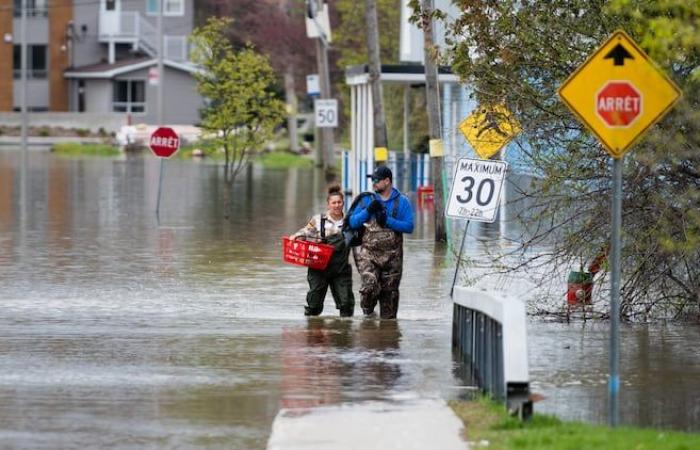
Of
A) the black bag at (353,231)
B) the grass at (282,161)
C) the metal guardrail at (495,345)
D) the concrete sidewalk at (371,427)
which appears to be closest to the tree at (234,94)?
the black bag at (353,231)

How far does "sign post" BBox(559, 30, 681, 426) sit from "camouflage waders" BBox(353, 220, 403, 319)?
5886 mm

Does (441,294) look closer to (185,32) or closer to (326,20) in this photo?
(326,20)

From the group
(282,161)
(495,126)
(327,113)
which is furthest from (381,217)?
(282,161)

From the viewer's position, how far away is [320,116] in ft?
142

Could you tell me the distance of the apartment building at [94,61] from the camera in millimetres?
83375

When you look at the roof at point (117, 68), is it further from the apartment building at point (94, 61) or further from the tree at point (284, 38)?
the tree at point (284, 38)

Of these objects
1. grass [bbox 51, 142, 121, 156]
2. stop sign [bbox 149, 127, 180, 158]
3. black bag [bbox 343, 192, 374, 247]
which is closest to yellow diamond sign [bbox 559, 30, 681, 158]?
black bag [bbox 343, 192, 374, 247]

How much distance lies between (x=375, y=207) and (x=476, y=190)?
115 inches

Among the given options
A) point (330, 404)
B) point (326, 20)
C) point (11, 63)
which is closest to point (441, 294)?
point (330, 404)

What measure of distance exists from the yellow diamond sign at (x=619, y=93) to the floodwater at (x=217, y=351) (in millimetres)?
2004

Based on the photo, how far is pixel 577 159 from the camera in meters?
15.4

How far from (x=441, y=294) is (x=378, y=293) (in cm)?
313

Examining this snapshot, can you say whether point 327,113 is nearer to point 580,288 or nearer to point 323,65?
point 323,65

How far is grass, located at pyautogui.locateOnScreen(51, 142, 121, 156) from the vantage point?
221ft
